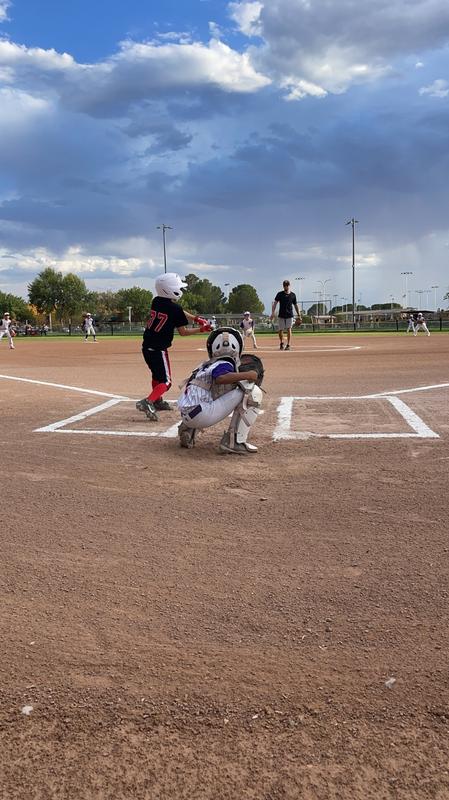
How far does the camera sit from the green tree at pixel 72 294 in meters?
111

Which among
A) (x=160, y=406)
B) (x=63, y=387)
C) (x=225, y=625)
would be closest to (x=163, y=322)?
(x=160, y=406)

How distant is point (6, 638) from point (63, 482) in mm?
2139

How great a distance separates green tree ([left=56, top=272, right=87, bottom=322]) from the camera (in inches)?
4353

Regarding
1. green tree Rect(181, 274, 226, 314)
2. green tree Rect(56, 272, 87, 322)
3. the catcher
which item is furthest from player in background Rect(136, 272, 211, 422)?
green tree Rect(181, 274, 226, 314)

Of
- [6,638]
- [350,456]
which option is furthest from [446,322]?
[6,638]

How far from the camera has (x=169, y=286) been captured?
7.47 metres

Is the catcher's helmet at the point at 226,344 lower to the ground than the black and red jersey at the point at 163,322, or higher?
lower

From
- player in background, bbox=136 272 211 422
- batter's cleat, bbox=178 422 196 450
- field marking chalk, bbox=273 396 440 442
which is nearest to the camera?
batter's cleat, bbox=178 422 196 450

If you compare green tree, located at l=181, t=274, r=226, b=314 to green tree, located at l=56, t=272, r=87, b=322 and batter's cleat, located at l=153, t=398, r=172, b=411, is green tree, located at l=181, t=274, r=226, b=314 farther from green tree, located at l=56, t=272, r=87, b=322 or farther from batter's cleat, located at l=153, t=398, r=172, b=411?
batter's cleat, located at l=153, t=398, r=172, b=411

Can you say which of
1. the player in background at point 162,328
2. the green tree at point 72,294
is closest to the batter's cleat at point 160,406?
the player in background at point 162,328

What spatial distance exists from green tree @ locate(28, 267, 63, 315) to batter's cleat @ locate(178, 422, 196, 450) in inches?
4373

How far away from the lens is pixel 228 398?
5.58m

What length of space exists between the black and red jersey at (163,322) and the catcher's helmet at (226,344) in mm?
1660

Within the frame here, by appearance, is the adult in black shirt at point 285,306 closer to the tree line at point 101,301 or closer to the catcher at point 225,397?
the catcher at point 225,397
